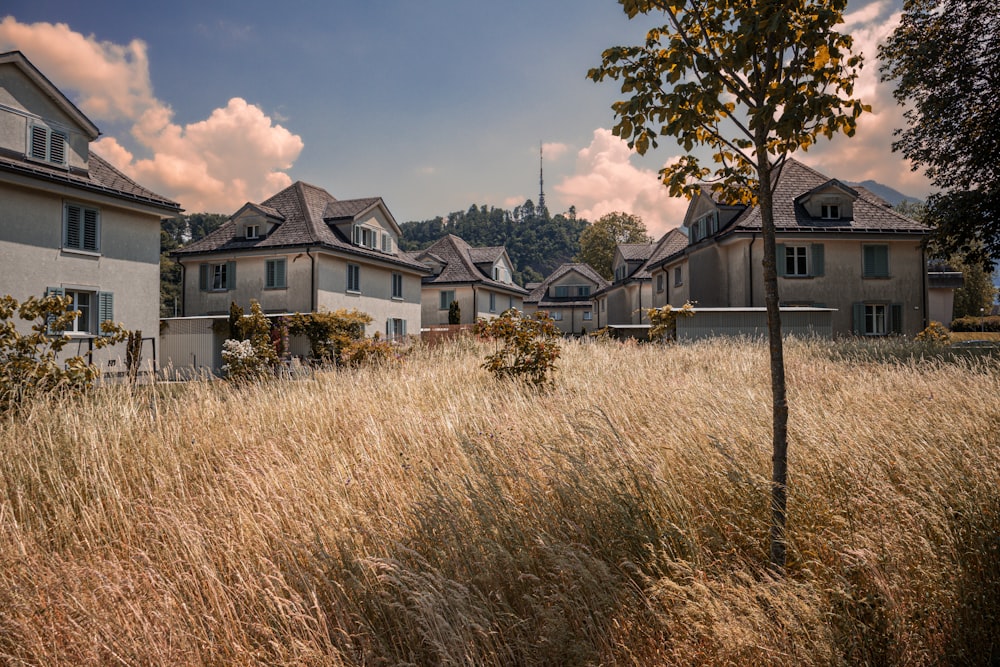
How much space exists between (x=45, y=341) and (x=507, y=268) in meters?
41.4

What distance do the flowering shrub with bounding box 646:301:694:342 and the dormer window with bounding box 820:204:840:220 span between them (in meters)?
14.1

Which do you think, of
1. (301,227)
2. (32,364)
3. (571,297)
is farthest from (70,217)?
(571,297)

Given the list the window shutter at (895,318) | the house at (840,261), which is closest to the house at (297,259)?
the house at (840,261)

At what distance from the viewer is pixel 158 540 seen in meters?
3.79

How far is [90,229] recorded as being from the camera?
2023cm

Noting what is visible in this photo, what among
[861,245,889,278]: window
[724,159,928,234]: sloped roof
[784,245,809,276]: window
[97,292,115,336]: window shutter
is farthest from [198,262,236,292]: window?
[861,245,889,278]: window

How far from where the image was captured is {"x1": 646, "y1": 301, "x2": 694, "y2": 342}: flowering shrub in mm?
17359

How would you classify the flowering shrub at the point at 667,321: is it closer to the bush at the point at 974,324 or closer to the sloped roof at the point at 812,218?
the sloped roof at the point at 812,218

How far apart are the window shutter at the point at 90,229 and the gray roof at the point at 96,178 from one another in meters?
0.94

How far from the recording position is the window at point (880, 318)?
86.4 ft

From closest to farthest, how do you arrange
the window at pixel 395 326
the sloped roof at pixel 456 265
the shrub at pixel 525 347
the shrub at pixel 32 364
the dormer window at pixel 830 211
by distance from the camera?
the shrub at pixel 32 364, the shrub at pixel 525 347, the dormer window at pixel 830 211, the window at pixel 395 326, the sloped roof at pixel 456 265

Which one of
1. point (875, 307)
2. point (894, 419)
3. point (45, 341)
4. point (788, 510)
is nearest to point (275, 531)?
point (788, 510)

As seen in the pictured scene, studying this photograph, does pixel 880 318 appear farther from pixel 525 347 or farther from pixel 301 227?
pixel 301 227

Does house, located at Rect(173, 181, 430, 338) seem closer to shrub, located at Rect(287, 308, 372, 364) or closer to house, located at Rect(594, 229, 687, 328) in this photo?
shrub, located at Rect(287, 308, 372, 364)
